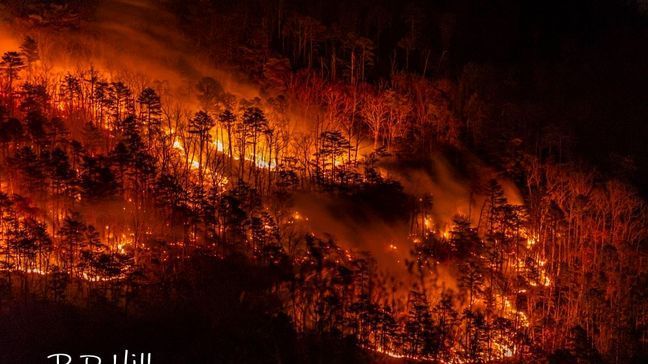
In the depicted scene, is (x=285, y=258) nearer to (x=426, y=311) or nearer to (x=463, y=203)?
(x=426, y=311)

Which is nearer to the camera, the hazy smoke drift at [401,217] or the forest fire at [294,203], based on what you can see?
the forest fire at [294,203]

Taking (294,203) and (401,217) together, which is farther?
(401,217)

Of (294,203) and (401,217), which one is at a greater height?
(294,203)

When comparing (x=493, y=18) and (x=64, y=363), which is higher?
(x=493, y=18)

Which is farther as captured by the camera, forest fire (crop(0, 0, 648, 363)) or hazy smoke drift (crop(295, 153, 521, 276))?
hazy smoke drift (crop(295, 153, 521, 276))

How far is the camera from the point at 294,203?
86.9 feet

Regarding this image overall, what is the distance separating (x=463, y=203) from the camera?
2867cm

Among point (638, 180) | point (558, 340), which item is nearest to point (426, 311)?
point (558, 340)

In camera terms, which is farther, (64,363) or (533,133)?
(533,133)

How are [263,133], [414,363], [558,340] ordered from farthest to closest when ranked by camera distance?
[263,133] < [558,340] < [414,363]

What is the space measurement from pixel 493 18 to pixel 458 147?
14.6 meters

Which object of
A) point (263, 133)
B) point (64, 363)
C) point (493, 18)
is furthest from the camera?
point (493, 18)

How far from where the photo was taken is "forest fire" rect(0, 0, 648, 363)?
70.1ft

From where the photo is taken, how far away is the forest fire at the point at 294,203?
2138cm
